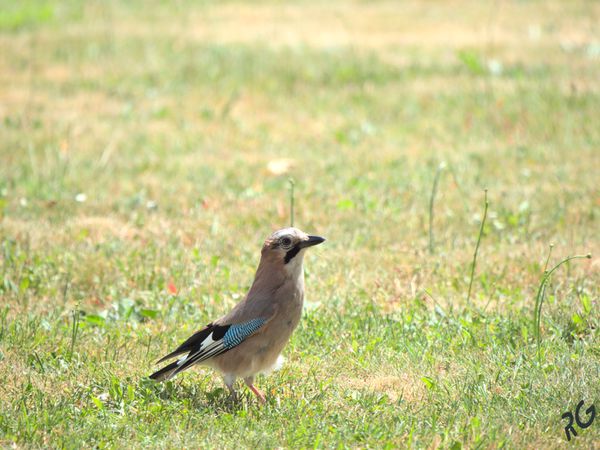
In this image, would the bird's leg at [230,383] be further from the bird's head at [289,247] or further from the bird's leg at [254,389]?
the bird's head at [289,247]

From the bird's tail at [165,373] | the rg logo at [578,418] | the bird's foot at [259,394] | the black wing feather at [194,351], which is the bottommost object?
the bird's foot at [259,394]

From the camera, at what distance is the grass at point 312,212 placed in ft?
16.2

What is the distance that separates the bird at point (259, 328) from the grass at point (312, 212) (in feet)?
0.59

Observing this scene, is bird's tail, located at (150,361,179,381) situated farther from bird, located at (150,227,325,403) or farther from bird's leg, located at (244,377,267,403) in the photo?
bird's leg, located at (244,377,267,403)

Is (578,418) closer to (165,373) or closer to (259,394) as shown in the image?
(259,394)

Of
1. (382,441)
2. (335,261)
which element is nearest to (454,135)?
(335,261)

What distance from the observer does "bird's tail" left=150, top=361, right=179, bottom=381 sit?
5035mm

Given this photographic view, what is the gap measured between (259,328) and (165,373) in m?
0.54

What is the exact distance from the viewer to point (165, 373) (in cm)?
507

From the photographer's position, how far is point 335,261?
723 cm

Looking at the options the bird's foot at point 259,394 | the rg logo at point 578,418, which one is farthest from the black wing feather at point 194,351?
the rg logo at point 578,418

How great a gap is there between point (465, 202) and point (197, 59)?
5325 mm

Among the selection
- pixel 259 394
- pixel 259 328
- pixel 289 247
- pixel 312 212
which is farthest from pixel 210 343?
pixel 312 212

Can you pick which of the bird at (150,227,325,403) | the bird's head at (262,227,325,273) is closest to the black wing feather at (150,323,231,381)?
the bird at (150,227,325,403)
